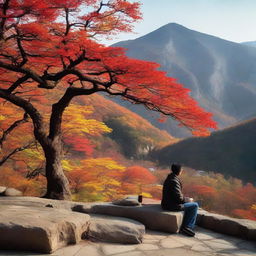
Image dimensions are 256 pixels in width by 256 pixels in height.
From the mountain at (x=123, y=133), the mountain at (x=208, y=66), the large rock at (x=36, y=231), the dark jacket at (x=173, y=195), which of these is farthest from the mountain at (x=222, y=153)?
the large rock at (x=36, y=231)

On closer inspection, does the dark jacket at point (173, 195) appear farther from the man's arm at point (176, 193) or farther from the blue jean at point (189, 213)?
the blue jean at point (189, 213)

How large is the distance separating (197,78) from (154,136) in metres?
56.5

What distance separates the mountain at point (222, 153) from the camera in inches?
1667

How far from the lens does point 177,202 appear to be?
570 cm

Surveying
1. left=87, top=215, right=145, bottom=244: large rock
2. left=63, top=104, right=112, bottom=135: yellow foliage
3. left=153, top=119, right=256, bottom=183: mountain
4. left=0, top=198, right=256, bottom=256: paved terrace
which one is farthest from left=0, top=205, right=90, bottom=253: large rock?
left=153, top=119, right=256, bottom=183: mountain

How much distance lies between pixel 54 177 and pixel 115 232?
3.85 m

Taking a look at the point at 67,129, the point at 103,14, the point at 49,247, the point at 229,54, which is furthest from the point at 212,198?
the point at 229,54

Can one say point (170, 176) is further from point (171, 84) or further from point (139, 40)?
point (139, 40)

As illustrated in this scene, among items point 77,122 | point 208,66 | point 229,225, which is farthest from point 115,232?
point 208,66

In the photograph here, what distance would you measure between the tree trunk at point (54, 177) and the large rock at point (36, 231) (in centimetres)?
377

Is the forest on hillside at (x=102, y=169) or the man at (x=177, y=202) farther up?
the man at (x=177, y=202)

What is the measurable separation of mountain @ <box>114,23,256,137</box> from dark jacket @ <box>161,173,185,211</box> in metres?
77.7

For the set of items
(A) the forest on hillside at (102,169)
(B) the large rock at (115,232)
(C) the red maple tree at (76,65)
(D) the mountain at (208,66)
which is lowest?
(A) the forest on hillside at (102,169)

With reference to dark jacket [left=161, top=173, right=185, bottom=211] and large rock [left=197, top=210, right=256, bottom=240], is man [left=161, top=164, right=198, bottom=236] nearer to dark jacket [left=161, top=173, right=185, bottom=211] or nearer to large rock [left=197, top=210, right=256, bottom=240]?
dark jacket [left=161, top=173, right=185, bottom=211]
